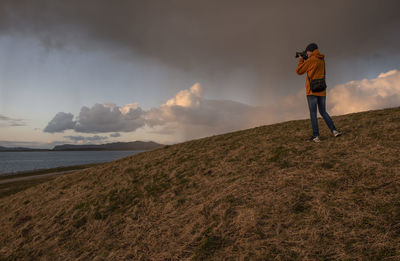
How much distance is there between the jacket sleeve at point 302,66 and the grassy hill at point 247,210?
289 cm

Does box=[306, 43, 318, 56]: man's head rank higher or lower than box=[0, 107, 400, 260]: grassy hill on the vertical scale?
higher

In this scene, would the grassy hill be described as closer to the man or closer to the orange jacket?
the man

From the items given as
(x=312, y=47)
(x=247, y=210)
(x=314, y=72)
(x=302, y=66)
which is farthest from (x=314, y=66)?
(x=247, y=210)

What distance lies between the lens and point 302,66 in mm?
7383

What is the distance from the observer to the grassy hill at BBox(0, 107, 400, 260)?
3773 millimetres

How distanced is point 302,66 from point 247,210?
218 inches

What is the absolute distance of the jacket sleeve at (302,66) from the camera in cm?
727

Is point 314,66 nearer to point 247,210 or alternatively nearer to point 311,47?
point 311,47

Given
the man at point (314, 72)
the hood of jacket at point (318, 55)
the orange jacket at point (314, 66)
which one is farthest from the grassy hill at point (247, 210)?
the hood of jacket at point (318, 55)

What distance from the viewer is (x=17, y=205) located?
11523 millimetres

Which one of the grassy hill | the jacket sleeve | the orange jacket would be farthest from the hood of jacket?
the grassy hill

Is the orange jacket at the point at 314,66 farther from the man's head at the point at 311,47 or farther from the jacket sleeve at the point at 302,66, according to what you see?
the man's head at the point at 311,47

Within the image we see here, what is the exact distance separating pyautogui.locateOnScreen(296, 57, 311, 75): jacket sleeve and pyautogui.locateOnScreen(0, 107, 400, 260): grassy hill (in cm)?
289

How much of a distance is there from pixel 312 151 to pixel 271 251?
4.93 metres
